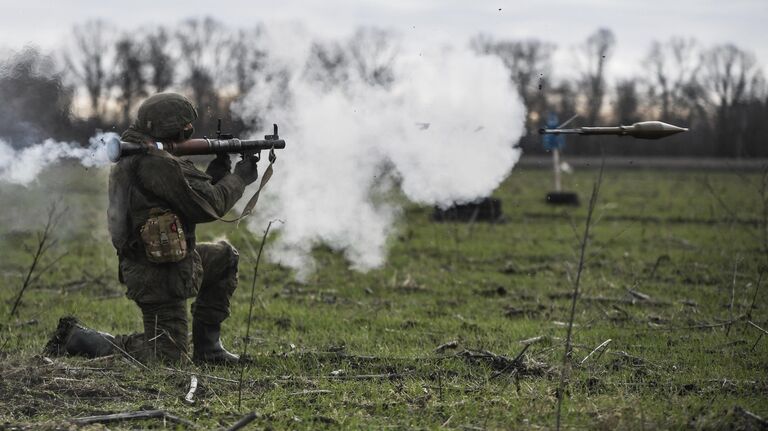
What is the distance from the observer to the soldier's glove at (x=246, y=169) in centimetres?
730

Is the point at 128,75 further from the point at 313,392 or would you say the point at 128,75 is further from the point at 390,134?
the point at 313,392

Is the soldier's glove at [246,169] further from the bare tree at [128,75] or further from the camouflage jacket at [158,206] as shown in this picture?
the bare tree at [128,75]

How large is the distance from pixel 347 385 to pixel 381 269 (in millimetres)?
5803

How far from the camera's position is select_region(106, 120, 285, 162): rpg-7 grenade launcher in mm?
6395

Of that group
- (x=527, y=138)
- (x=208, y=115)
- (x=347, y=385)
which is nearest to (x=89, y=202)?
(x=208, y=115)

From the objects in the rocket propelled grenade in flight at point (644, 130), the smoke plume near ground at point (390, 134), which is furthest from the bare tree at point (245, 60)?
the rocket propelled grenade in flight at point (644, 130)

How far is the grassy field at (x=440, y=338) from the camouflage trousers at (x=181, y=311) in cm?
24

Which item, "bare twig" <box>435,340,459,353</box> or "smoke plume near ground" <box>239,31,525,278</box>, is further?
"smoke plume near ground" <box>239,31,525,278</box>

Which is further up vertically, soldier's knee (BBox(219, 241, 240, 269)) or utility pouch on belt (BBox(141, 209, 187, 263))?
utility pouch on belt (BBox(141, 209, 187, 263))

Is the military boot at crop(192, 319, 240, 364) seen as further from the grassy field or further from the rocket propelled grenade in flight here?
the rocket propelled grenade in flight

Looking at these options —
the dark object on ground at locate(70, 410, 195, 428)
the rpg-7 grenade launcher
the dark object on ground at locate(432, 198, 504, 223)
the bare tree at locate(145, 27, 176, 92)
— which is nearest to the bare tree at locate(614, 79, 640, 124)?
the dark object on ground at locate(432, 198, 504, 223)

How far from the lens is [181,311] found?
23.6 ft

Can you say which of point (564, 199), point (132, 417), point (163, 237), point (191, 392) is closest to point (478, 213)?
point (564, 199)

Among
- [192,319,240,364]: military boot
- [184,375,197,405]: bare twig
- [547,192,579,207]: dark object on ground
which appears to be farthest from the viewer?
[547,192,579,207]: dark object on ground
